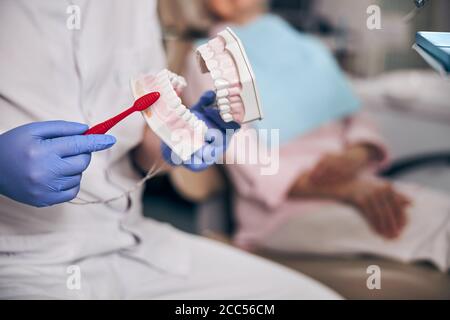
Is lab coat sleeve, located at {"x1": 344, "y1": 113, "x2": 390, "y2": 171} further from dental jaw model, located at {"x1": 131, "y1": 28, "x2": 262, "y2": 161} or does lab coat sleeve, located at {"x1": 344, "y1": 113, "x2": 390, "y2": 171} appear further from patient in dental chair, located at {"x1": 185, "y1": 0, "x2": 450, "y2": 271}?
dental jaw model, located at {"x1": 131, "y1": 28, "x2": 262, "y2": 161}

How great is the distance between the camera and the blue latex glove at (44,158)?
56 cm

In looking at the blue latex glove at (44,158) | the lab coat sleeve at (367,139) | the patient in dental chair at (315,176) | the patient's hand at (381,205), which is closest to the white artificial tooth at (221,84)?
the blue latex glove at (44,158)

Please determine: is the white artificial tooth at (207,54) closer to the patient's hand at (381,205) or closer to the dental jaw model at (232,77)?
the dental jaw model at (232,77)

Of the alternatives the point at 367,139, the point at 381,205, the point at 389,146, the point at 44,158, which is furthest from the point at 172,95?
the point at 389,146

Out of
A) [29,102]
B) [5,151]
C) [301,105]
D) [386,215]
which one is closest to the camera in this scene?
[5,151]

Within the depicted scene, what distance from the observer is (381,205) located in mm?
1057

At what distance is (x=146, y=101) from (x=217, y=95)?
0.08 metres

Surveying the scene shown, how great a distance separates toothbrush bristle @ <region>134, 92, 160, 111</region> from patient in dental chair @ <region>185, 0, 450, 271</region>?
37 cm

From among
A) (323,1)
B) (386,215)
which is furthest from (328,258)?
(323,1)

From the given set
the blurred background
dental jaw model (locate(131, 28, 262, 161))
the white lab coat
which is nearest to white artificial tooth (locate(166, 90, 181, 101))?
dental jaw model (locate(131, 28, 262, 161))

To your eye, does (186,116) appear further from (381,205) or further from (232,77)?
(381,205)
